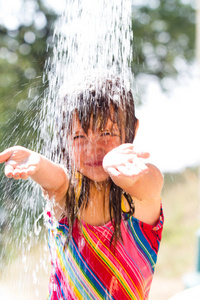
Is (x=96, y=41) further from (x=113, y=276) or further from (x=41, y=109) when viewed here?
(x=113, y=276)

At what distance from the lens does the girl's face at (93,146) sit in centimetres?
177

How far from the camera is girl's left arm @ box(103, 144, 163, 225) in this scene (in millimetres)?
1420

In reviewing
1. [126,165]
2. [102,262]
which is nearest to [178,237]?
[102,262]

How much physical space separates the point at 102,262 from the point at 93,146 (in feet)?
1.61

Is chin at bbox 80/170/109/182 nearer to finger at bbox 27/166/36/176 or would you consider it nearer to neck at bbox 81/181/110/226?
neck at bbox 81/181/110/226

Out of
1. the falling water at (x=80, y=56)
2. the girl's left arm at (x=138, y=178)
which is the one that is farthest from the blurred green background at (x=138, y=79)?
the girl's left arm at (x=138, y=178)

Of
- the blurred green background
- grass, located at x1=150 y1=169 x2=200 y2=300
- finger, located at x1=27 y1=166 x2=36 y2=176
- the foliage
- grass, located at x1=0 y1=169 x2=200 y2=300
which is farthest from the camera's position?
the foliage

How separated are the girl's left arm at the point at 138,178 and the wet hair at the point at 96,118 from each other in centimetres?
8

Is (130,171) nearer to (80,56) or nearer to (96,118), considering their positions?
(96,118)

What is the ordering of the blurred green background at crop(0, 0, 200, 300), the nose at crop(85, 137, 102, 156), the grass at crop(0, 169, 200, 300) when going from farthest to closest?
the grass at crop(0, 169, 200, 300), the blurred green background at crop(0, 0, 200, 300), the nose at crop(85, 137, 102, 156)

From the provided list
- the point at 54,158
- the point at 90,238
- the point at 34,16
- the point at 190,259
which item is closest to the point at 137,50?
A: the point at 34,16

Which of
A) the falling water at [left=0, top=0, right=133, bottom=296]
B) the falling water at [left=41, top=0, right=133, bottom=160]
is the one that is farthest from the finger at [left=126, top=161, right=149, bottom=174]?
the falling water at [left=41, top=0, right=133, bottom=160]

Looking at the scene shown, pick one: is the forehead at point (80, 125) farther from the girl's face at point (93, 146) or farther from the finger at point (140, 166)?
the finger at point (140, 166)

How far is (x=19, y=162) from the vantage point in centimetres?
154
